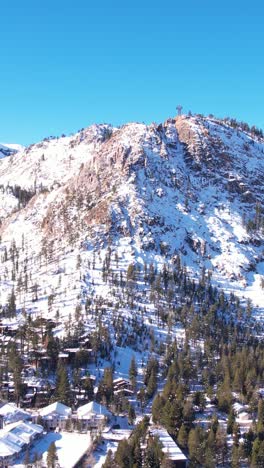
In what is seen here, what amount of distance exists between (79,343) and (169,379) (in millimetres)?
29843

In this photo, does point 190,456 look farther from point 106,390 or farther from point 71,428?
point 106,390

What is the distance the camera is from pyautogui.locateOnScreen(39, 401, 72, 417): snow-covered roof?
9868 centimetres

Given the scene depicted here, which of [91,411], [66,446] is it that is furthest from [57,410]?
[66,446]

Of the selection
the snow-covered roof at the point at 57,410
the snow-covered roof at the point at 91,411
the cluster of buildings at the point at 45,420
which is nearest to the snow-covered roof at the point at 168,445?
the cluster of buildings at the point at 45,420

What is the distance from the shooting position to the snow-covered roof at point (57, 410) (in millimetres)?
98675

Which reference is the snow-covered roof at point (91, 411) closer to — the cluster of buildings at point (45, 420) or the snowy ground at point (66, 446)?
the cluster of buildings at point (45, 420)

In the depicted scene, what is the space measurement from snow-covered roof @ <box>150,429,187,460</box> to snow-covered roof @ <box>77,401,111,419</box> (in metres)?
11.8

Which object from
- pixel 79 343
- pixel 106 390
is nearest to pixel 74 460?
pixel 106 390

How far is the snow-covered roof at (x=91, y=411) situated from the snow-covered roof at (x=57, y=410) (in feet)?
7.55

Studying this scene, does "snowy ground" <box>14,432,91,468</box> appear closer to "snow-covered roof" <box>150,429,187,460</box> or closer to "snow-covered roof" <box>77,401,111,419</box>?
"snow-covered roof" <box>77,401,111,419</box>

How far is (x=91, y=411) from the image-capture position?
98.1 m

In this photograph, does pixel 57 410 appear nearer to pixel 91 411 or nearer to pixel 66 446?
pixel 91 411

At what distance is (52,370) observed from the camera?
411 feet

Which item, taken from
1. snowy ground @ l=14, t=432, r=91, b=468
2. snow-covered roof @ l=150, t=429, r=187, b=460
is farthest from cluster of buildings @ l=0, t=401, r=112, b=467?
snow-covered roof @ l=150, t=429, r=187, b=460
